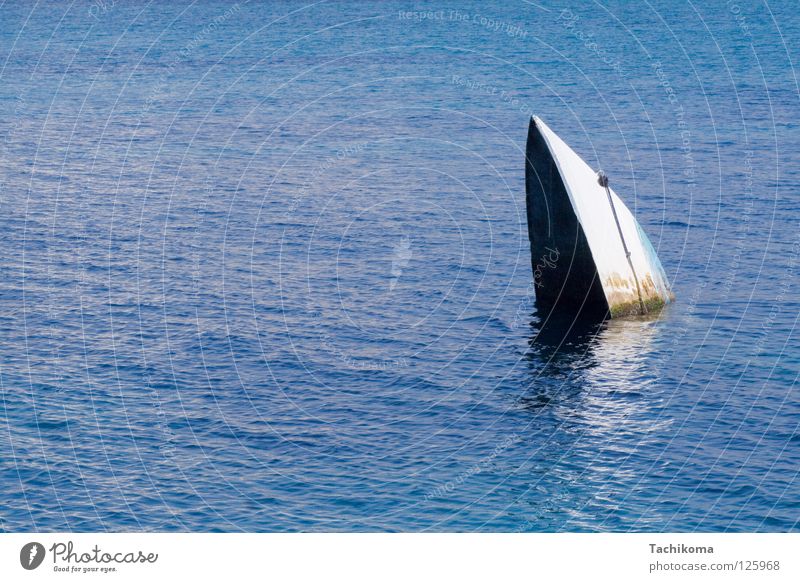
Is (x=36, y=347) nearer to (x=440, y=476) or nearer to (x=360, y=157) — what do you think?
(x=440, y=476)

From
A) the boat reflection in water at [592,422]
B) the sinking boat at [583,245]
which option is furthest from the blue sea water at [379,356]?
the sinking boat at [583,245]

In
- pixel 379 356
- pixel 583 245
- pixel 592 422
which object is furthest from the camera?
pixel 583 245


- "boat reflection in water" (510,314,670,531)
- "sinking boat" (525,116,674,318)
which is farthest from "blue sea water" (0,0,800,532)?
"sinking boat" (525,116,674,318)

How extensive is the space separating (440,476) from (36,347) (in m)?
40.4

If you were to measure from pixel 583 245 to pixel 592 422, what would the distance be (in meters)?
28.1

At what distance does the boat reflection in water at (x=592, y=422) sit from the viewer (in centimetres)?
7788

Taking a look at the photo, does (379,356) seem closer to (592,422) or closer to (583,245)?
(592,422)

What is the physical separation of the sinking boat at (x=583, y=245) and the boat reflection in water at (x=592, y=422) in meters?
3.16

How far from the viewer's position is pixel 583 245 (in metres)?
114

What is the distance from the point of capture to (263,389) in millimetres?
96250

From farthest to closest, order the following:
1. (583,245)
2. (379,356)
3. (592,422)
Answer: (583,245) → (379,356) → (592,422)

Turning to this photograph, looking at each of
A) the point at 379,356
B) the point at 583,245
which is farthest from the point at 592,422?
the point at 583,245

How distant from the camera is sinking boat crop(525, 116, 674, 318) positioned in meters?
113

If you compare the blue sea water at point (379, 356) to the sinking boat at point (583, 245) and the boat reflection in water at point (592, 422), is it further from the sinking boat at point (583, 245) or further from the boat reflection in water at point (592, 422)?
the sinking boat at point (583, 245)
